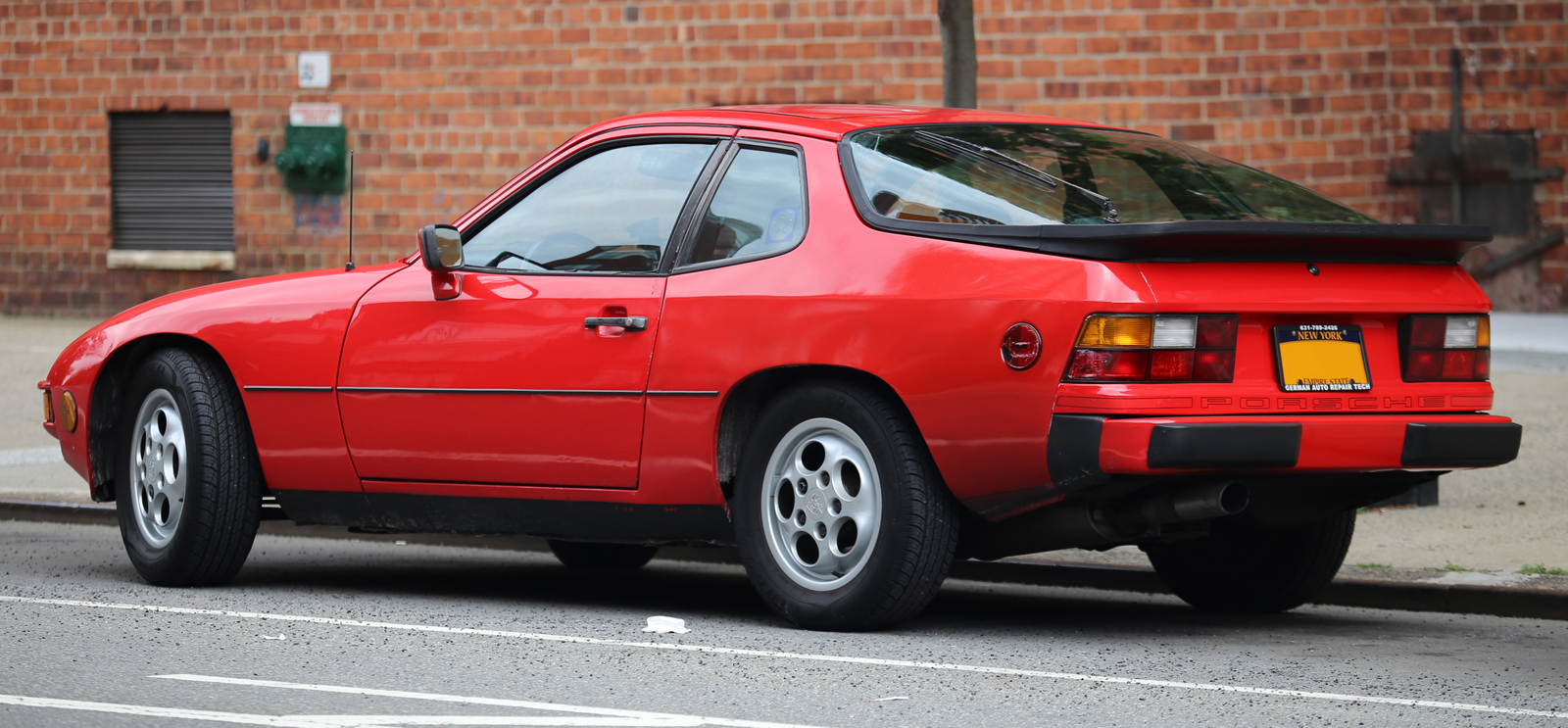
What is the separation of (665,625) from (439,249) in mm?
1379

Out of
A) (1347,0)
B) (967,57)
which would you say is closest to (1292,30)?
(1347,0)

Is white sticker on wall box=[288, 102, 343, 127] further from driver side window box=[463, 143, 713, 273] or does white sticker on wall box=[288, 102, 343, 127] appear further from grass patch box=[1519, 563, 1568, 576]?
grass patch box=[1519, 563, 1568, 576]

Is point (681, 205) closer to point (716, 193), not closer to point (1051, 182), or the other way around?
point (716, 193)

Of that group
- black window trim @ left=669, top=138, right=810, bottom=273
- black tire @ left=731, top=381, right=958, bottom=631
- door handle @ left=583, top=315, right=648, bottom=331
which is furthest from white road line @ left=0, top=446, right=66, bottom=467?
black tire @ left=731, top=381, right=958, bottom=631

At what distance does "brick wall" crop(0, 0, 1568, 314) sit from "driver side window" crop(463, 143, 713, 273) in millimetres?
12089

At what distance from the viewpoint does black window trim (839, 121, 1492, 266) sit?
501cm

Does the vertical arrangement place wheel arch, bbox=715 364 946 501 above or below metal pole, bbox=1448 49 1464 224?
below

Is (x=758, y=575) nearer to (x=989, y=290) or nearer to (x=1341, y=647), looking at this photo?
(x=989, y=290)

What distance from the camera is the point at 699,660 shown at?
5.25m

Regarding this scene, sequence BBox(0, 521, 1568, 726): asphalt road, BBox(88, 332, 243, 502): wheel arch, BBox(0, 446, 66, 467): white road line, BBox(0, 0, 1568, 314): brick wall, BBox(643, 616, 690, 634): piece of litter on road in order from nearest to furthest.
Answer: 1. BBox(0, 521, 1568, 726): asphalt road
2. BBox(643, 616, 690, 634): piece of litter on road
3. BBox(88, 332, 243, 502): wheel arch
4. BBox(0, 446, 66, 467): white road line
5. BBox(0, 0, 1568, 314): brick wall

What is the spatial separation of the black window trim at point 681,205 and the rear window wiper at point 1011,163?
0.63 metres

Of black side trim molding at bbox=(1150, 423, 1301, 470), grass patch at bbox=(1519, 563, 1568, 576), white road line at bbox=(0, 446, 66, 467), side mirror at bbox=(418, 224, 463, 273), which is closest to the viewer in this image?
black side trim molding at bbox=(1150, 423, 1301, 470)

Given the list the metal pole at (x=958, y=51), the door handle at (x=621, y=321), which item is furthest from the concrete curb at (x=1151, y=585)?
the metal pole at (x=958, y=51)

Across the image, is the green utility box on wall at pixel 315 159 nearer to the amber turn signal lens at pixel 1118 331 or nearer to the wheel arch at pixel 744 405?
the wheel arch at pixel 744 405
